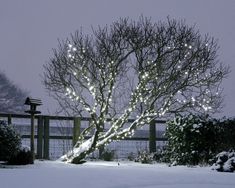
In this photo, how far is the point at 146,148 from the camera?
677 inches

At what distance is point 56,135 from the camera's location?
16188mm

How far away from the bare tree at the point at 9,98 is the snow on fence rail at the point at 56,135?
78.4 feet

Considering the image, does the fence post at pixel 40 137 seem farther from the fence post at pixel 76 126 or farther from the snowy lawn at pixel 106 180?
the snowy lawn at pixel 106 180

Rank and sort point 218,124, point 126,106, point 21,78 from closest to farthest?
point 218,124, point 126,106, point 21,78

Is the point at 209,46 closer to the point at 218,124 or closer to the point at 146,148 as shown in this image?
the point at 218,124

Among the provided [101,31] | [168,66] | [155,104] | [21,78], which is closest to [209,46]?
[168,66]

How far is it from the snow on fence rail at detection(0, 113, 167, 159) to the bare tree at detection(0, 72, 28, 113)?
23886 millimetres

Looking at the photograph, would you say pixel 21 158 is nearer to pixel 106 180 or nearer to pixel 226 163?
pixel 106 180

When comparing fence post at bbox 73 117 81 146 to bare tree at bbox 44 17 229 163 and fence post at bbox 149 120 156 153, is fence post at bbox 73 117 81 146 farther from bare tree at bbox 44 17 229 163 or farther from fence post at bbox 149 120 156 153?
fence post at bbox 149 120 156 153

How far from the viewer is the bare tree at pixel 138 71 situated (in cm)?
1436

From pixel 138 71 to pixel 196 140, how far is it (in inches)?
128

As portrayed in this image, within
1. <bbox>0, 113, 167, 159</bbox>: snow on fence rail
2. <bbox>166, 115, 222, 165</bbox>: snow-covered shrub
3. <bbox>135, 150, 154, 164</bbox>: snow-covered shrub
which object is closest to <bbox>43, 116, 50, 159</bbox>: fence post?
<bbox>0, 113, 167, 159</bbox>: snow on fence rail

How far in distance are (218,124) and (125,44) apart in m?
4.13

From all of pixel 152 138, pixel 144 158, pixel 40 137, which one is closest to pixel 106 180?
pixel 144 158
